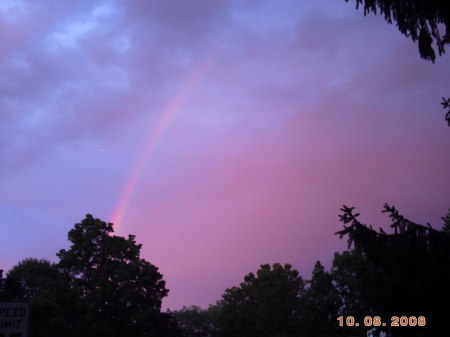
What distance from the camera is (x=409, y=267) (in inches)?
345

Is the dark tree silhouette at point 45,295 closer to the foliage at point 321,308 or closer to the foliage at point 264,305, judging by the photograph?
the foliage at point 264,305

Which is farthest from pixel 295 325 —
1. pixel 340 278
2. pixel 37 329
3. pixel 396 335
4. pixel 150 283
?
pixel 396 335

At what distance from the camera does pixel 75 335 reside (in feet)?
159

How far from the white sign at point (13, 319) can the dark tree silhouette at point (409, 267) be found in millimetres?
5720

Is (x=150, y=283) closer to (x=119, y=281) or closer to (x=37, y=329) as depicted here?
(x=119, y=281)

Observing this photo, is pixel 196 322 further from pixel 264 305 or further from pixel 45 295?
pixel 45 295

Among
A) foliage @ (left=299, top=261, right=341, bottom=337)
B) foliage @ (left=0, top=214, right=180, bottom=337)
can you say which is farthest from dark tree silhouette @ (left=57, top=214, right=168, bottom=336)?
foliage @ (left=299, top=261, right=341, bottom=337)

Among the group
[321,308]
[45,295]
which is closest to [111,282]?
[45,295]

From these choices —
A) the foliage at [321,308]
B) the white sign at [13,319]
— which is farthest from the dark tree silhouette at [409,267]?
the foliage at [321,308]

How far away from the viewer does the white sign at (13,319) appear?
700cm

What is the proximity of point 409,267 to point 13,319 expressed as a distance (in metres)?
6.94

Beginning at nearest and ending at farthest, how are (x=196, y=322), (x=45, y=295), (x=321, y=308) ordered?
(x=45, y=295), (x=321, y=308), (x=196, y=322)

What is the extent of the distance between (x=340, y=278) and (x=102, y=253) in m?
30.3

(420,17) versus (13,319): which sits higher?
(420,17)
